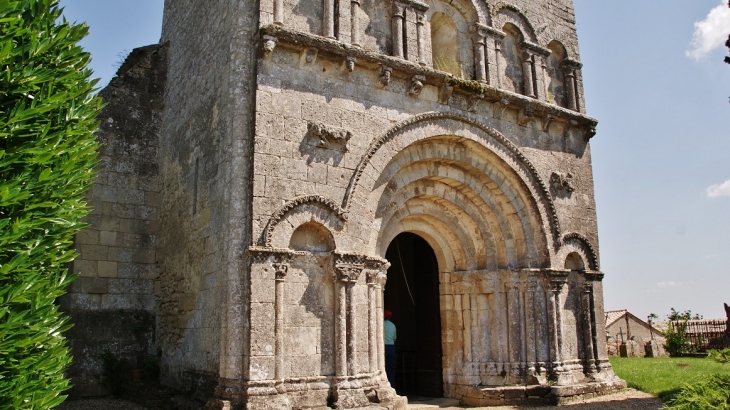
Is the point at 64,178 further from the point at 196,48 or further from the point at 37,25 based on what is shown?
the point at 196,48

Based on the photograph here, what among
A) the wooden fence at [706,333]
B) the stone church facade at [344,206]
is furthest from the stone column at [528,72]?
the wooden fence at [706,333]

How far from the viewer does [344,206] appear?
8328mm

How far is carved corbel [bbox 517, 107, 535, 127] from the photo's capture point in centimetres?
1070

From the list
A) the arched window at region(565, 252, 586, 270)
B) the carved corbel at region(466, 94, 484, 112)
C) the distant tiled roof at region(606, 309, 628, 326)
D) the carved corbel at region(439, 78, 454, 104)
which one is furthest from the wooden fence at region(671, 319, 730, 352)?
the carved corbel at region(439, 78, 454, 104)

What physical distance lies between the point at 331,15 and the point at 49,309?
5.92 meters

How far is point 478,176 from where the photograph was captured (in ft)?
34.4

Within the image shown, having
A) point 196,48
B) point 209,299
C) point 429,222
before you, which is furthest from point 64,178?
point 429,222

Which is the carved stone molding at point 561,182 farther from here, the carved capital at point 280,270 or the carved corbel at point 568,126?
the carved capital at point 280,270

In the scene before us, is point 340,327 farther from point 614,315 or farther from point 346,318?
point 614,315

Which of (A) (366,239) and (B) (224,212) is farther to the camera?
(A) (366,239)

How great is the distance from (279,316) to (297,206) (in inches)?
55.7

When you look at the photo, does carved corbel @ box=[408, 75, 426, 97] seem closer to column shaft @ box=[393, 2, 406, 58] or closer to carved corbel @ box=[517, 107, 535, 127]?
column shaft @ box=[393, 2, 406, 58]

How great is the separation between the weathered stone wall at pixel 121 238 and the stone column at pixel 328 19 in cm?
384

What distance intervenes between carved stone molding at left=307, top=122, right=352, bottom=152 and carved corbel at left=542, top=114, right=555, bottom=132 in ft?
14.2
